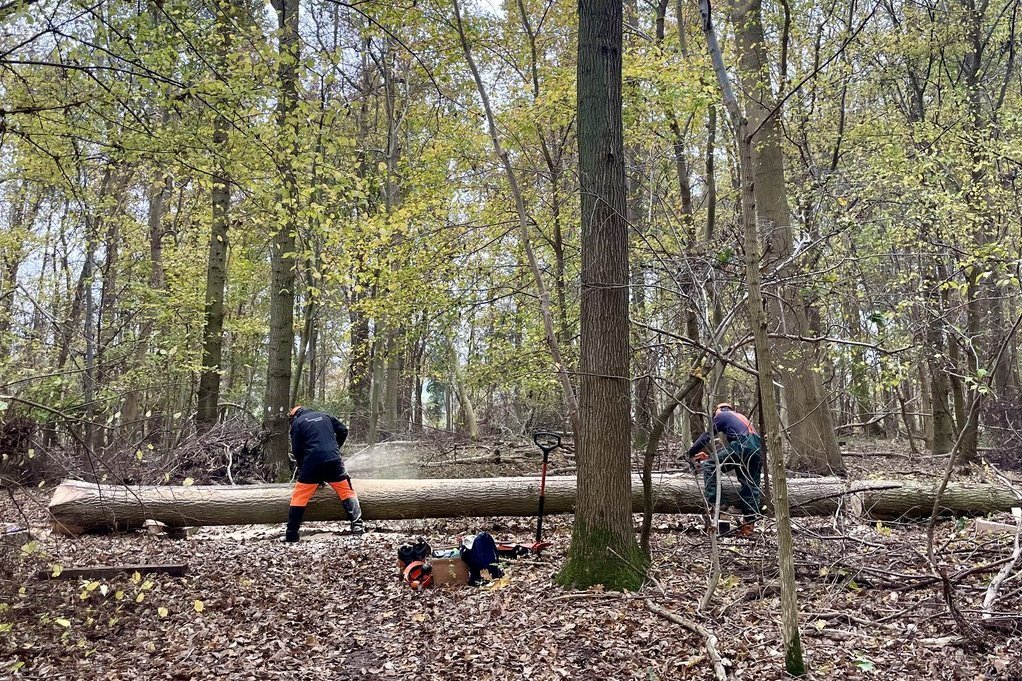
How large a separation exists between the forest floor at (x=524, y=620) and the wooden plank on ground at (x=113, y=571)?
123 millimetres

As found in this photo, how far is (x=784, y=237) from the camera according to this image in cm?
912

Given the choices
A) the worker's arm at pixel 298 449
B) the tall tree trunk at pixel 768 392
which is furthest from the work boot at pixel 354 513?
the tall tree trunk at pixel 768 392

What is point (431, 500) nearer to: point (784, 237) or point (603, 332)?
point (603, 332)

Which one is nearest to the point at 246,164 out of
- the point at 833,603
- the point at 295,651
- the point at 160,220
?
the point at 295,651

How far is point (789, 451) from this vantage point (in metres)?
10.4

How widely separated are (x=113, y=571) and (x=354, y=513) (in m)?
2.62

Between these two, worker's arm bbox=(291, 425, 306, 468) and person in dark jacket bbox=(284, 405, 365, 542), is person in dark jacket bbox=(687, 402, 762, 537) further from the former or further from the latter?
worker's arm bbox=(291, 425, 306, 468)

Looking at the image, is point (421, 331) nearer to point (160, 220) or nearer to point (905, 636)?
point (905, 636)

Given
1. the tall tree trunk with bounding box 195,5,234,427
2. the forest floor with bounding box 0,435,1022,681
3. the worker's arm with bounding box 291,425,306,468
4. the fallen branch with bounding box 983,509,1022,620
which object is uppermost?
the tall tree trunk with bounding box 195,5,234,427

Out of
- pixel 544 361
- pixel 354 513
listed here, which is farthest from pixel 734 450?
pixel 544 361

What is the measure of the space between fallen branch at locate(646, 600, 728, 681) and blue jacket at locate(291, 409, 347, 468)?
4404 mm

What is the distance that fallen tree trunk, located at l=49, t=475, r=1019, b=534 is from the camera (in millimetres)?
7586

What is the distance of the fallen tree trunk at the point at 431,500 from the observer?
7.59 m

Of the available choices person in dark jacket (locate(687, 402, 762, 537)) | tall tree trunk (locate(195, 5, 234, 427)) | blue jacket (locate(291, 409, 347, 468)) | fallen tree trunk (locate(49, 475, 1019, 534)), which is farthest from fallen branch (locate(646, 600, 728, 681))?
tall tree trunk (locate(195, 5, 234, 427))
